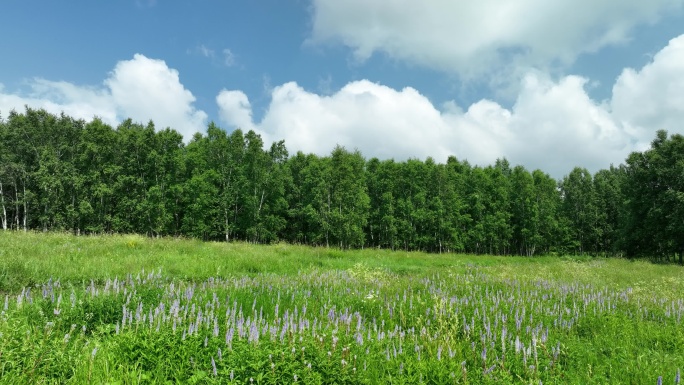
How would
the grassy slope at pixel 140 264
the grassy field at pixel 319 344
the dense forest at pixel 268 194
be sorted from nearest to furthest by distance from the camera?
the grassy field at pixel 319 344 → the grassy slope at pixel 140 264 → the dense forest at pixel 268 194

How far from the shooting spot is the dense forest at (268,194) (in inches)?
1930

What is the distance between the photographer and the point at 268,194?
56125 millimetres

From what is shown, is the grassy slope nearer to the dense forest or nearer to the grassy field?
the grassy field

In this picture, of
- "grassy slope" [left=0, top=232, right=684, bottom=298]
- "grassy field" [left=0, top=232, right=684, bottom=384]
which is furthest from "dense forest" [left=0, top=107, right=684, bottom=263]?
"grassy field" [left=0, top=232, right=684, bottom=384]

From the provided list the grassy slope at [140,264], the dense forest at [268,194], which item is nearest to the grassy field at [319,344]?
the grassy slope at [140,264]

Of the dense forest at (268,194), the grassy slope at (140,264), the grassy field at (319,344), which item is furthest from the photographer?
the dense forest at (268,194)

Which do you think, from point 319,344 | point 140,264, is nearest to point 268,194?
point 140,264

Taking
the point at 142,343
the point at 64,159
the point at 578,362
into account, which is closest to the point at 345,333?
the point at 142,343

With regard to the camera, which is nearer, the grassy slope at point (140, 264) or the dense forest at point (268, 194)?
the grassy slope at point (140, 264)

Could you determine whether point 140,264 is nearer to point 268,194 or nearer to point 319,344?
point 319,344

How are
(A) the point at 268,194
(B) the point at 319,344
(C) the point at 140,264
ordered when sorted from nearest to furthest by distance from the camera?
(B) the point at 319,344 < (C) the point at 140,264 < (A) the point at 268,194

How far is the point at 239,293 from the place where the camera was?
805 cm

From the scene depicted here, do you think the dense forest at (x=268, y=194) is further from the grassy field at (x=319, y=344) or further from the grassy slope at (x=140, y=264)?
the grassy field at (x=319, y=344)

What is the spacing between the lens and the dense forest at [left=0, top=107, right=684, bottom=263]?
49031 millimetres
